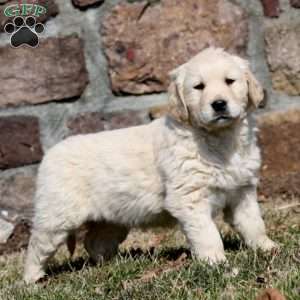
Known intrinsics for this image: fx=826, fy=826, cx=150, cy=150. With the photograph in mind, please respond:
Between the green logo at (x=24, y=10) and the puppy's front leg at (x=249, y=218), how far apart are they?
2141mm

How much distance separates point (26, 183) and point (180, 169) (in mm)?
1827

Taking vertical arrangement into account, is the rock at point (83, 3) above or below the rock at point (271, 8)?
above

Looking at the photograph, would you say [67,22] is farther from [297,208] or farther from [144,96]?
[297,208]

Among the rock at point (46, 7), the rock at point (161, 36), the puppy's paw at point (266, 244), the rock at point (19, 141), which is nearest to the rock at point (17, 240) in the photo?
the rock at point (19, 141)

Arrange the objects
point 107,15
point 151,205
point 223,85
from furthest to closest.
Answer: point 107,15
point 151,205
point 223,85

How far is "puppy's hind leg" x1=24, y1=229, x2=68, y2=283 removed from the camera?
205 inches

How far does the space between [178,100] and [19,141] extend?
68.8 inches

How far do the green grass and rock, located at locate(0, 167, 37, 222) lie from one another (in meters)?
0.86

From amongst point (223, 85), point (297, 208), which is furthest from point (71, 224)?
point (297, 208)

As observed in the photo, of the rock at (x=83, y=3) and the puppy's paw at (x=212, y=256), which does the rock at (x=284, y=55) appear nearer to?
the rock at (x=83, y=3)

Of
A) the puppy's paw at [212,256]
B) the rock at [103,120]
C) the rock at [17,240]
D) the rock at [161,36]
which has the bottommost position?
the rock at [17,240]

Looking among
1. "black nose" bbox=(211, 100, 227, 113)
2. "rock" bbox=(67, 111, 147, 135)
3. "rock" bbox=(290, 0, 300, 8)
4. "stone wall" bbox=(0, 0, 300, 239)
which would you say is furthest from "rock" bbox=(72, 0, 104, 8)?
"black nose" bbox=(211, 100, 227, 113)

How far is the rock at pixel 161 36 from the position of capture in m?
6.05

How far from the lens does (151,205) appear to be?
16.4 ft
